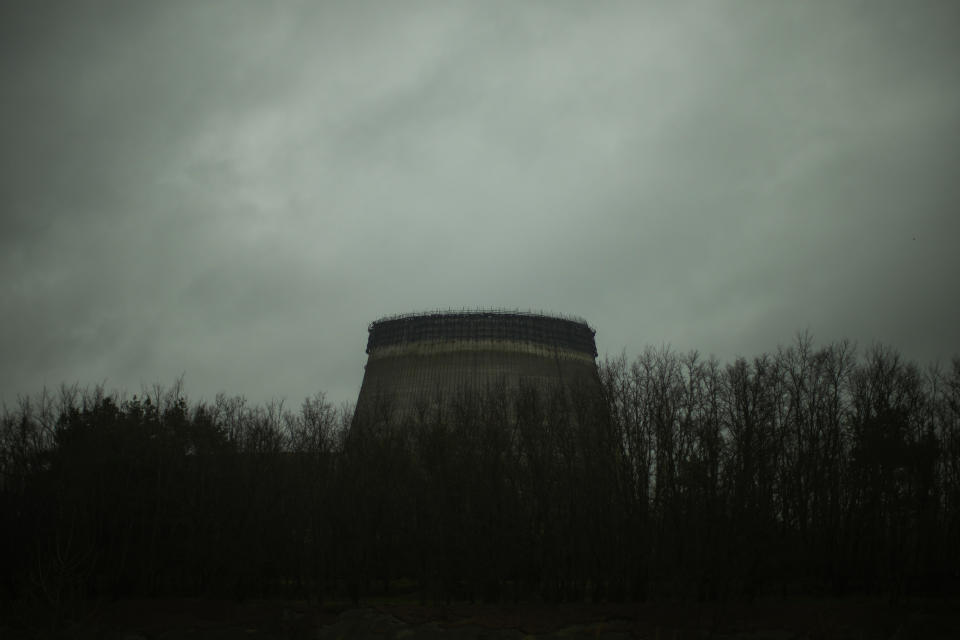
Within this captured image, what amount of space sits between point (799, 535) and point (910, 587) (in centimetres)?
365

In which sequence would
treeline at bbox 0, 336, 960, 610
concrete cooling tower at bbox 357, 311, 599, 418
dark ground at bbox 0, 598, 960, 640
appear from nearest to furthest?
dark ground at bbox 0, 598, 960, 640
treeline at bbox 0, 336, 960, 610
concrete cooling tower at bbox 357, 311, 599, 418

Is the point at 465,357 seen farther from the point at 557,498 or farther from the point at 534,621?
the point at 534,621

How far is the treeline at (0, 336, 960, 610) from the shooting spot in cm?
2555

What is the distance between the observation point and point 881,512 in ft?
86.6

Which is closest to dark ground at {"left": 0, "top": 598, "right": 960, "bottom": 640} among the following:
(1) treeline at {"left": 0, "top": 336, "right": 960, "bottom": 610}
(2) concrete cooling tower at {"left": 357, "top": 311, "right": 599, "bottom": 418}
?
(1) treeline at {"left": 0, "top": 336, "right": 960, "bottom": 610}

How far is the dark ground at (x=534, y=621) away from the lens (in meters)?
20.1

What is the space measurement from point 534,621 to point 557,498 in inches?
247

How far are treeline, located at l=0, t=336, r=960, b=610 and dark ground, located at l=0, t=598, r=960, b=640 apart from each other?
128 centimetres

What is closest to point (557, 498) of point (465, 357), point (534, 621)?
point (534, 621)

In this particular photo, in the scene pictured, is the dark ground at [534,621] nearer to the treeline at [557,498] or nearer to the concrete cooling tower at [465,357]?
the treeline at [557,498]

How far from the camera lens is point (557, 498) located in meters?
28.5

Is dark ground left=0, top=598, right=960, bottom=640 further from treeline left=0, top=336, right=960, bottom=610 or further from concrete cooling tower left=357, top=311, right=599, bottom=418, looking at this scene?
concrete cooling tower left=357, top=311, right=599, bottom=418

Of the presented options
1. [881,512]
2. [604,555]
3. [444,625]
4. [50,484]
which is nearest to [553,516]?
[604,555]

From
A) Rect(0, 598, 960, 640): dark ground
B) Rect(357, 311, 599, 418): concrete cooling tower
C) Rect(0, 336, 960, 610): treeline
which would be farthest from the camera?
Rect(357, 311, 599, 418): concrete cooling tower
